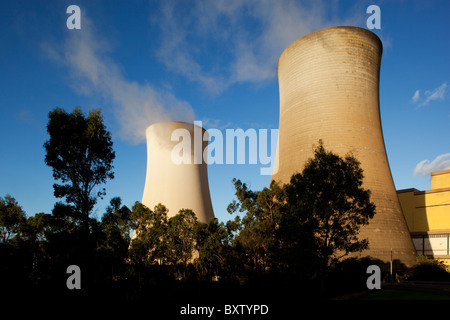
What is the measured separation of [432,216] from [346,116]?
38.7 feet

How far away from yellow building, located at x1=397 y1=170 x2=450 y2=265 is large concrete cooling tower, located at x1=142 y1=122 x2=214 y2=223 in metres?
14.7

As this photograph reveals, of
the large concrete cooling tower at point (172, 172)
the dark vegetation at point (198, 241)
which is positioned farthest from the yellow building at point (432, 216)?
the large concrete cooling tower at point (172, 172)

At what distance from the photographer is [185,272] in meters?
15.4

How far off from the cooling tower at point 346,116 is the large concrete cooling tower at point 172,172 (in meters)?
5.53

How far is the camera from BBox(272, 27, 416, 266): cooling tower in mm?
16422

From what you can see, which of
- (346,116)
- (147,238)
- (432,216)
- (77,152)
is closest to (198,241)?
(147,238)

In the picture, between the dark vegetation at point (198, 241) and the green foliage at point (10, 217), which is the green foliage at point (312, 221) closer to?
the dark vegetation at point (198, 241)

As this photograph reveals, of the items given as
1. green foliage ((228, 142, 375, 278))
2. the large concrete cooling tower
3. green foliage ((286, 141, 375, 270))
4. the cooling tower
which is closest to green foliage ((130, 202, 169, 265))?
the large concrete cooling tower

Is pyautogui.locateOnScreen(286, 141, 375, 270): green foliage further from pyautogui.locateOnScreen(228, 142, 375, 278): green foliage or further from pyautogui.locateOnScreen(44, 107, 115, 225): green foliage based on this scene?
pyautogui.locateOnScreen(44, 107, 115, 225): green foliage

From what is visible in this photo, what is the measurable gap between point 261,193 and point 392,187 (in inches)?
387

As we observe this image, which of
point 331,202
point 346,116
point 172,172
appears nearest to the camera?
point 331,202

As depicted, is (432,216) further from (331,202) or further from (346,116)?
(331,202)

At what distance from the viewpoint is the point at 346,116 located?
1716 centimetres
